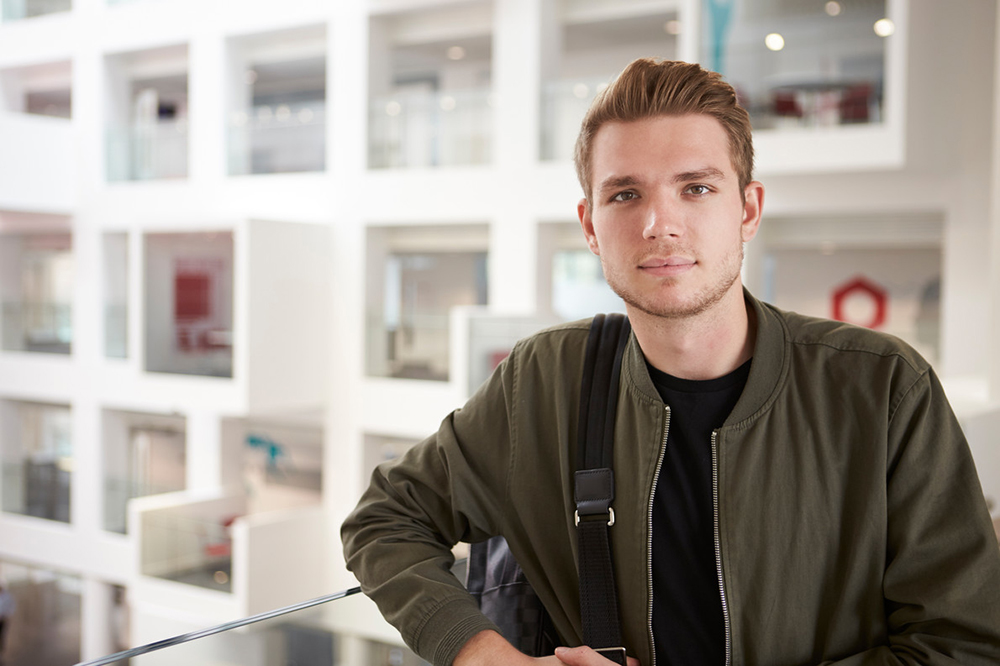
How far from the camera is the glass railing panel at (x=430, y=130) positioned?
11.8m

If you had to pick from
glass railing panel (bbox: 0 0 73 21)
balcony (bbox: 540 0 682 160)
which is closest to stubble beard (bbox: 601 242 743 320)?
balcony (bbox: 540 0 682 160)

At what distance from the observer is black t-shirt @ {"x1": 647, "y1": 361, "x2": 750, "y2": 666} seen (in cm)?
157

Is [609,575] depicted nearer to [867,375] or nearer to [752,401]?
[752,401]

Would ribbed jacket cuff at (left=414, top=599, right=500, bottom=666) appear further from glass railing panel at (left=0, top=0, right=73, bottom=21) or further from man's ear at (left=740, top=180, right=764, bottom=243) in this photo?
glass railing panel at (left=0, top=0, right=73, bottom=21)

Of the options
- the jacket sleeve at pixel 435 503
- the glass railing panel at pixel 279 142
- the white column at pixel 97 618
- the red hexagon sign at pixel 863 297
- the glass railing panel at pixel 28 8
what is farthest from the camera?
the glass railing panel at pixel 28 8

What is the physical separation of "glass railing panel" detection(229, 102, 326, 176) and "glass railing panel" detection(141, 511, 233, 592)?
4.99 metres

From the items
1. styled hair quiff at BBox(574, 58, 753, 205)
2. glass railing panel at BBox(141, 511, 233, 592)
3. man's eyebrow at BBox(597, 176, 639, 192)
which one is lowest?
glass railing panel at BBox(141, 511, 233, 592)

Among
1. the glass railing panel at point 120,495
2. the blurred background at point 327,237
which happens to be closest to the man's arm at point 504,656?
the blurred background at point 327,237

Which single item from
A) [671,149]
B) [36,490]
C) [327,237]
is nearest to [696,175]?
[671,149]


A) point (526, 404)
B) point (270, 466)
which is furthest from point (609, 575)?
point (270, 466)

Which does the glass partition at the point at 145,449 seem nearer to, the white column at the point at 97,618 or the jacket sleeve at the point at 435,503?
the white column at the point at 97,618

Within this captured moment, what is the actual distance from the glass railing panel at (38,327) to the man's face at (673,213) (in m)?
15.2

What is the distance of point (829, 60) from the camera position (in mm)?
8586

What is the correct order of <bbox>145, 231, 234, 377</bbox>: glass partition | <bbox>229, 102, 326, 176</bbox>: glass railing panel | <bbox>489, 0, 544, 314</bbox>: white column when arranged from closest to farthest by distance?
<bbox>489, 0, 544, 314</bbox>: white column, <bbox>145, 231, 234, 377</bbox>: glass partition, <bbox>229, 102, 326, 176</bbox>: glass railing panel
